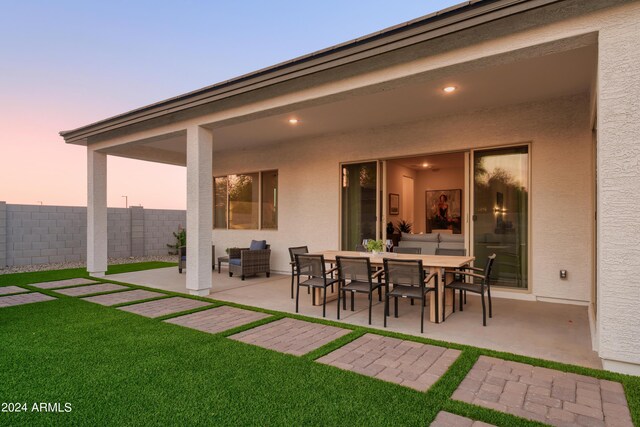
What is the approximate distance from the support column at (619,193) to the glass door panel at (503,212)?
124 inches

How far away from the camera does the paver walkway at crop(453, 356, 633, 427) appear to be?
2.16 metres

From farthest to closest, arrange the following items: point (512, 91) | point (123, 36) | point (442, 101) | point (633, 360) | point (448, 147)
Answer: point (123, 36), point (448, 147), point (442, 101), point (512, 91), point (633, 360)

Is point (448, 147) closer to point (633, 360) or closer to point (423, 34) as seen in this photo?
point (423, 34)

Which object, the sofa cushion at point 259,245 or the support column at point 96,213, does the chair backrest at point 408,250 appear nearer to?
the sofa cushion at point 259,245

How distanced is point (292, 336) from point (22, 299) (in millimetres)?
4864

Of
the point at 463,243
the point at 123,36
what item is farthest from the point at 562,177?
the point at 123,36

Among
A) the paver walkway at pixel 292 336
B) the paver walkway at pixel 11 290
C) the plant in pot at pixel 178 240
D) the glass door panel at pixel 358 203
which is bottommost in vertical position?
the paver walkway at pixel 11 290

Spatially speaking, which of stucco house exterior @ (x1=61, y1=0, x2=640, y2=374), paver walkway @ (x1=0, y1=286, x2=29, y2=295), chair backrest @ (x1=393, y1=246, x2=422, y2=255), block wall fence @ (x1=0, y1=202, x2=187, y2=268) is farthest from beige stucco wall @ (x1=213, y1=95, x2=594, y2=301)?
block wall fence @ (x1=0, y1=202, x2=187, y2=268)

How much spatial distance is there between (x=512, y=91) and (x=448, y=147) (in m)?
1.43

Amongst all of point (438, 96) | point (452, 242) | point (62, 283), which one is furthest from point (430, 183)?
point (62, 283)

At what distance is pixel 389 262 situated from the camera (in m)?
3.98

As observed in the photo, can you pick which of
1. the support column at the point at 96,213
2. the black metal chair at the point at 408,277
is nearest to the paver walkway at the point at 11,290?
the support column at the point at 96,213

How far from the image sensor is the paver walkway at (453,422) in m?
2.06

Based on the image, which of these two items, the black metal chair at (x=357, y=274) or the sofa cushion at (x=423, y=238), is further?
the sofa cushion at (x=423, y=238)
